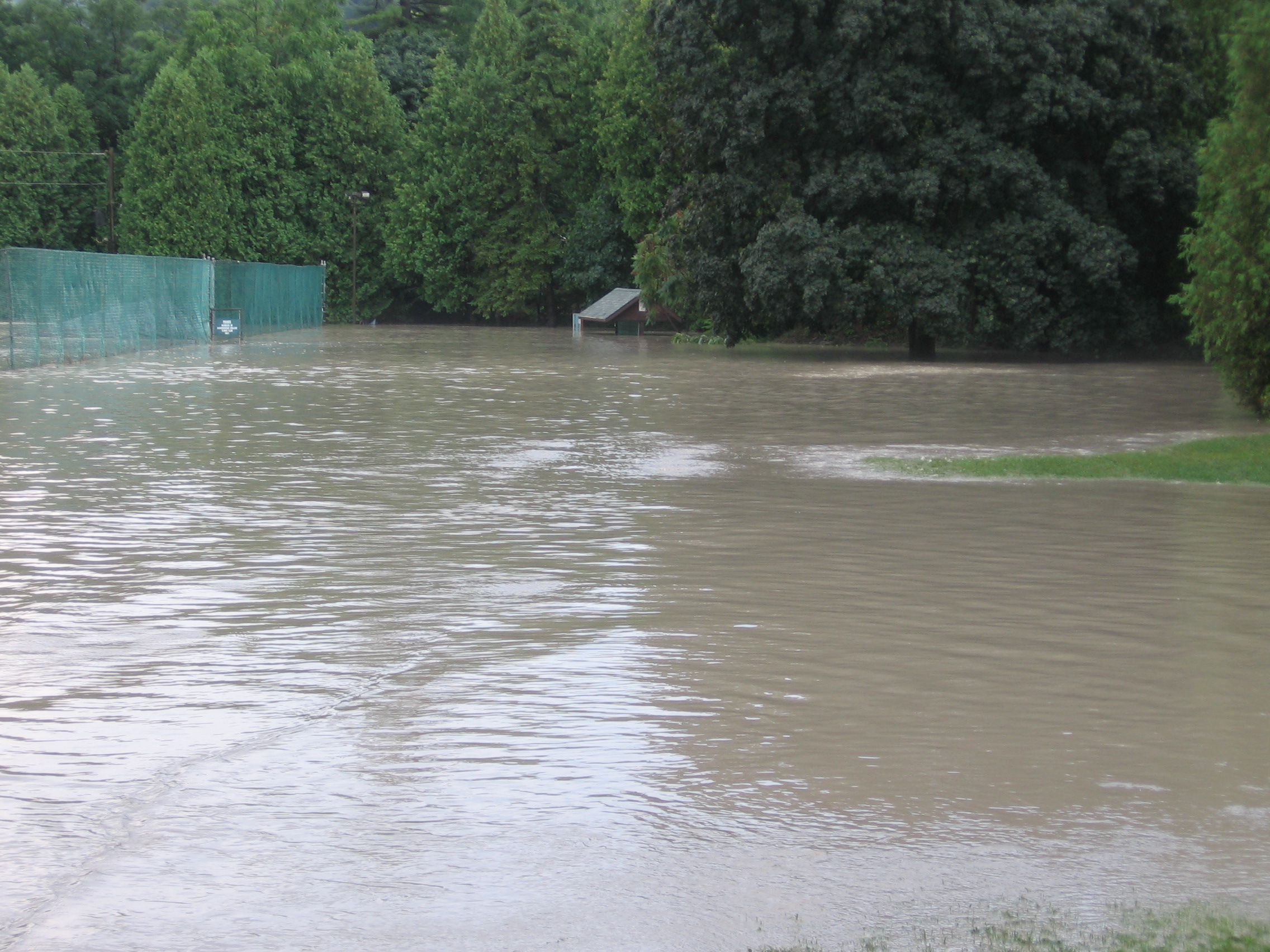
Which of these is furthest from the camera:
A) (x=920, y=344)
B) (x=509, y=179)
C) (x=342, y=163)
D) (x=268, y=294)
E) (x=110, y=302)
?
(x=342, y=163)

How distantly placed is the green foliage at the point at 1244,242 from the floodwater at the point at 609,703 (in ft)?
20.1

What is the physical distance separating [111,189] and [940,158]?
36090 millimetres

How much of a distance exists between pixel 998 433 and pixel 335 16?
8189 centimetres

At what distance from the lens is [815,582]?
991 centimetres

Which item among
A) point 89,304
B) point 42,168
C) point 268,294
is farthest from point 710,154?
point 42,168

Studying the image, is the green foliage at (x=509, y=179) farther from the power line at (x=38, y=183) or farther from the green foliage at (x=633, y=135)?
the power line at (x=38, y=183)

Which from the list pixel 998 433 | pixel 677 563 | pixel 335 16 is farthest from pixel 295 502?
pixel 335 16

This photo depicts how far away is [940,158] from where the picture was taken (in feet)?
129

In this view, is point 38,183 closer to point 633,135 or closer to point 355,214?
point 355,214

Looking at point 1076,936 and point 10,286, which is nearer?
point 1076,936

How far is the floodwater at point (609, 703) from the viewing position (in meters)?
4.84

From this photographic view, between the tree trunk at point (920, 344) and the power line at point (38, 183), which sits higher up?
the power line at point (38, 183)

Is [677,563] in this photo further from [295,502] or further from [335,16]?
[335,16]

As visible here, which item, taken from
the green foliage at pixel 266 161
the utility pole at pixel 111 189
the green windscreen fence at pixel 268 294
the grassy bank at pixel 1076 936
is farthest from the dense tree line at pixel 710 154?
the grassy bank at pixel 1076 936
